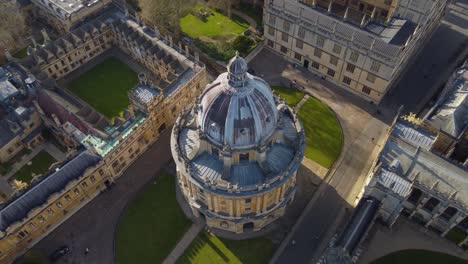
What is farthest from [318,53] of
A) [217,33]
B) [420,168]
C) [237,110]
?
[237,110]

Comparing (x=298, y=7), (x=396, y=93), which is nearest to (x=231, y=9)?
(x=298, y=7)

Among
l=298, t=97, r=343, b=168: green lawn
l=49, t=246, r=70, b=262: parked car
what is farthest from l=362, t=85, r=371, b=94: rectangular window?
l=49, t=246, r=70, b=262: parked car

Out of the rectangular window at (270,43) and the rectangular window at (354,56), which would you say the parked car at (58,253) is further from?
the rectangular window at (354,56)

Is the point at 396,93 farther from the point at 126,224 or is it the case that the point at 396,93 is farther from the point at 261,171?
the point at 126,224

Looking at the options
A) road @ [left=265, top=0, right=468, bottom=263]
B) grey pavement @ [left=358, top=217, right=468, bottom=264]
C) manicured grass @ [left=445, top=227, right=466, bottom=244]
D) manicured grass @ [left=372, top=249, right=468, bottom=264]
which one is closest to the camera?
manicured grass @ [left=372, top=249, right=468, bottom=264]

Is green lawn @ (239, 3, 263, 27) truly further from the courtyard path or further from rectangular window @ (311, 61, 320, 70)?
rectangular window @ (311, 61, 320, 70)

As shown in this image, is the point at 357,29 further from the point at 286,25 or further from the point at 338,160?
the point at 338,160

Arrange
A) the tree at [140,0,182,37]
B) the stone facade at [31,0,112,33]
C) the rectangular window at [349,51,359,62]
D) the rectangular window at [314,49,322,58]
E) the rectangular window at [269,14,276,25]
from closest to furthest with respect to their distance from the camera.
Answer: the rectangular window at [349,51,359,62] → the rectangular window at [314,49,322,58] → the rectangular window at [269,14,276,25] → the tree at [140,0,182,37] → the stone facade at [31,0,112,33]
